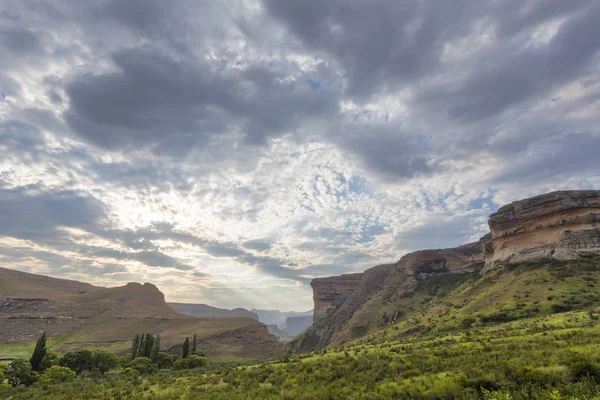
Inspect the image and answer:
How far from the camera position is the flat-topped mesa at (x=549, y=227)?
65.8m

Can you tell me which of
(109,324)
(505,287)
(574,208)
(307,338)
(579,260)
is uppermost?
(574,208)

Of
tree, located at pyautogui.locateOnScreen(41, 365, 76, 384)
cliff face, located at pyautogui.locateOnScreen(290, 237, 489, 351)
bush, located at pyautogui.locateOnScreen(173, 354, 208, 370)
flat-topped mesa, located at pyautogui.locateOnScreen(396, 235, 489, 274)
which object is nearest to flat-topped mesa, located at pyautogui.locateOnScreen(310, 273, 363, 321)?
cliff face, located at pyautogui.locateOnScreen(290, 237, 489, 351)

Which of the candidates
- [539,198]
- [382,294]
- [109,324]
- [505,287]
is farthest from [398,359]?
[109,324]

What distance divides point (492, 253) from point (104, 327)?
5860 inches

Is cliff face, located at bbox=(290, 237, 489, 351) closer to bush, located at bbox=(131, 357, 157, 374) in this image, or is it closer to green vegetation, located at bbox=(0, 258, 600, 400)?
bush, located at bbox=(131, 357, 157, 374)

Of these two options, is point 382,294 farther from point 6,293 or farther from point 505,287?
point 6,293

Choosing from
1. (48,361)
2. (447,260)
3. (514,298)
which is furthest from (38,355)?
(447,260)

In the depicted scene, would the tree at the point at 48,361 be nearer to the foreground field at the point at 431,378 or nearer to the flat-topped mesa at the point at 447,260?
the foreground field at the point at 431,378

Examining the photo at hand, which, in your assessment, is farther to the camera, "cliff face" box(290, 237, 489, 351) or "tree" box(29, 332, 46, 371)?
"cliff face" box(290, 237, 489, 351)

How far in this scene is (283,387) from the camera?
764 inches

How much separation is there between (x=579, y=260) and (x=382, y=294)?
236 ft

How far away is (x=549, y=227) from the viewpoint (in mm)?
73750

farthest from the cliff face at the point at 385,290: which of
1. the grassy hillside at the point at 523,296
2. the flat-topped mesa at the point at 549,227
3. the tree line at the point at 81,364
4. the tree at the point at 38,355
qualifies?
the tree at the point at 38,355

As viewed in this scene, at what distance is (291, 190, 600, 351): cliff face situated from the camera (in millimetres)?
68000
